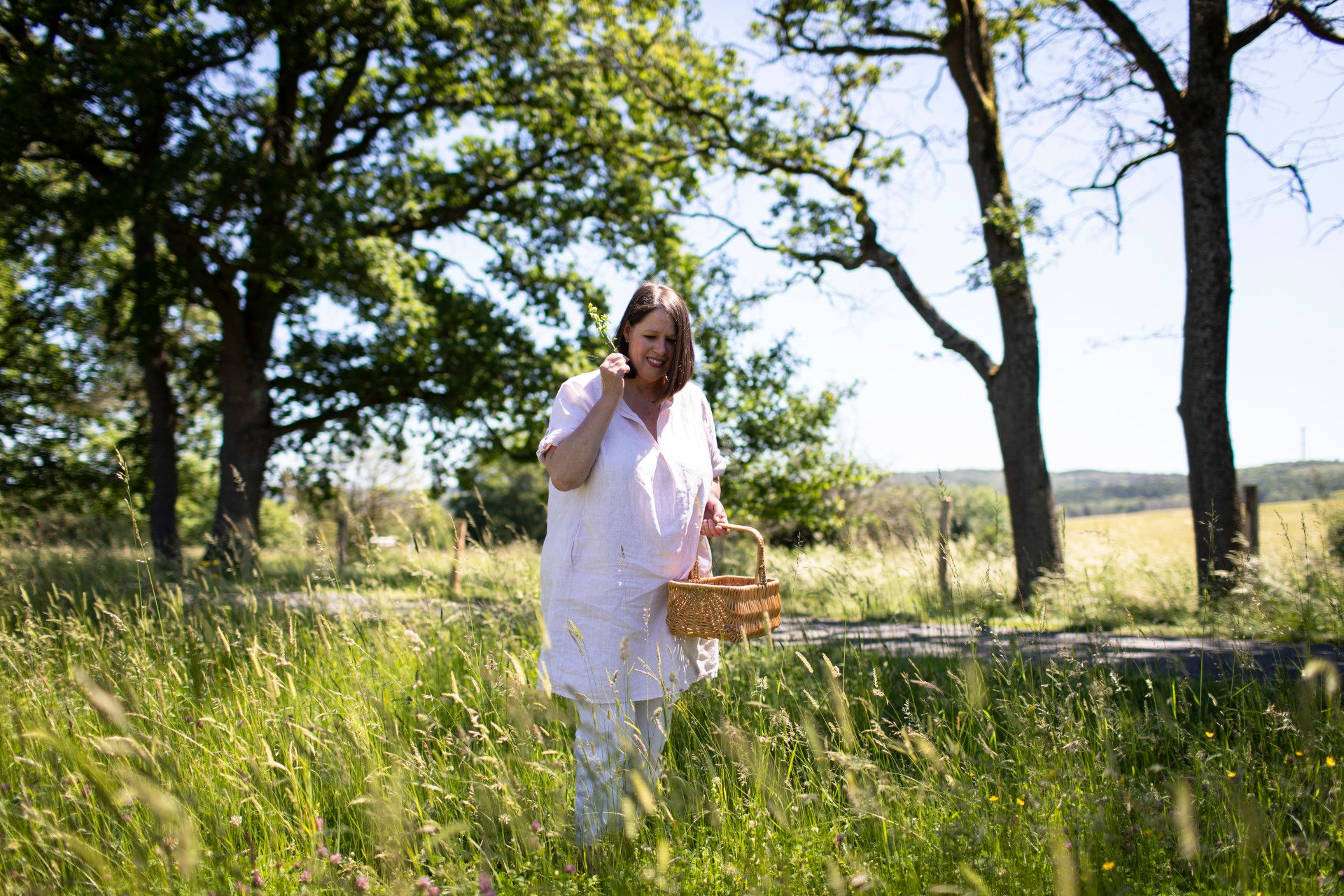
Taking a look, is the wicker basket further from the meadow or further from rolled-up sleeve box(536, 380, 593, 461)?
rolled-up sleeve box(536, 380, 593, 461)

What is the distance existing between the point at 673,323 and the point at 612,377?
0.40 metres

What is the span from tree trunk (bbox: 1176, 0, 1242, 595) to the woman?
7.38m

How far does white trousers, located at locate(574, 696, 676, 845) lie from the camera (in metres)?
2.43

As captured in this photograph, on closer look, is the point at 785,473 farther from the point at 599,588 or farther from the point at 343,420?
the point at 599,588

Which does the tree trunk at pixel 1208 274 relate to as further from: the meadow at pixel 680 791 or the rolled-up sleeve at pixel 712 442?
the rolled-up sleeve at pixel 712 442

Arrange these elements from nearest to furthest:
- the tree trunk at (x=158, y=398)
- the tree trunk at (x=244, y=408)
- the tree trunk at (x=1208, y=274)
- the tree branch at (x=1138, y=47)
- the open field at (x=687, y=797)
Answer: the open field at (x=687, y=797) < the tree trunk at (x=1208, y=274) < the tree branch at (x=1138, y=47) < the tree trunk at (x=158, y=398) < the tree trunk at (x=244, y=408)

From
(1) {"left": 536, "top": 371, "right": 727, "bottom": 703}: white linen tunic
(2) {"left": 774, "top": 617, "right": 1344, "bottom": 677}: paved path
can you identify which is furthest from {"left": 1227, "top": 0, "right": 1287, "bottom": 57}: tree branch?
(1) {"left": 536, "top": 371, "right": 727, "bottom": 703}: white linen tunic

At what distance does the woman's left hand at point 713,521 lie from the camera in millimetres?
3078

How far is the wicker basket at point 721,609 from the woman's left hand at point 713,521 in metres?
0.33

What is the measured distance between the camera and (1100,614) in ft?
24.9

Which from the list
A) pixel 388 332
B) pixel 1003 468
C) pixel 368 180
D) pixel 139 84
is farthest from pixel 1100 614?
pixel 139 84

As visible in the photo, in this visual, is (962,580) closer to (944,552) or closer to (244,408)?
(944,552)

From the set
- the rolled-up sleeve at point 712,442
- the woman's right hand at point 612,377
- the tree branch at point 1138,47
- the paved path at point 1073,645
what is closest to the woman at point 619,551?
the woman's right hand at point 612,377

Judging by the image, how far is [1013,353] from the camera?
9.90 metres
